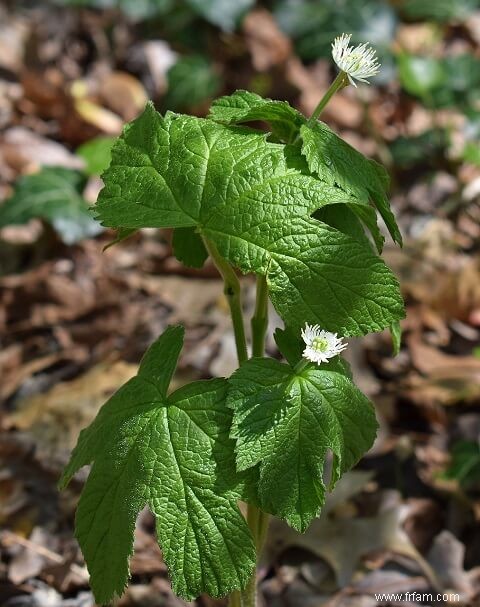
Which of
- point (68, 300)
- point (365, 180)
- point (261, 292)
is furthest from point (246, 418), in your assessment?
point (68, 300)

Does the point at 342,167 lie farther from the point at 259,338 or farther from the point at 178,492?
the point at 178,492

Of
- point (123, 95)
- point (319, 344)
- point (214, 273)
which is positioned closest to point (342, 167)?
point (319, 344)

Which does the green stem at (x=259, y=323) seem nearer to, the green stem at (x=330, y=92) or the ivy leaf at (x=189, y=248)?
the ivy leaf at (x=189, y=248)

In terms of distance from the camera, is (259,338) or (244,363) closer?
(244,363)

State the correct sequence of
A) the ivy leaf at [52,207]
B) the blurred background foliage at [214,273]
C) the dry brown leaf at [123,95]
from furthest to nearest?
the dry brown leaf at [123,95], the ivy leaf at [52,207], the blurred background foliage at [214,273]

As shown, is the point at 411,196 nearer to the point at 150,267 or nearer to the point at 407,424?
the point at 150,267

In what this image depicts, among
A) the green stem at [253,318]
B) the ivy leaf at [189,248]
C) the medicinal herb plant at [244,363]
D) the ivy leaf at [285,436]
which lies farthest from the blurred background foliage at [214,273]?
the ivy leaf at [285,436]
